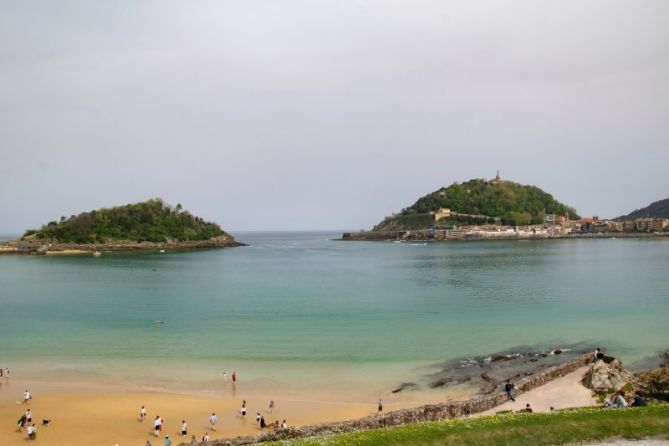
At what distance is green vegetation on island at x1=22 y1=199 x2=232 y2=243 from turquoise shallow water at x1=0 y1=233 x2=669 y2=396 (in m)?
81.6

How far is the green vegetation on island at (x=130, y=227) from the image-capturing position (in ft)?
512

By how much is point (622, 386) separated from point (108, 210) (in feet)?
564

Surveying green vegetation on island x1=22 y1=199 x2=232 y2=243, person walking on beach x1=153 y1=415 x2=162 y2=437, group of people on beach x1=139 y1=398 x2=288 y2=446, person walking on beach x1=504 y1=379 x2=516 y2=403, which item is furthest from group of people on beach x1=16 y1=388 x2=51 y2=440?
green vegetation on island x1=22 y1=199 x2=232 y2=243

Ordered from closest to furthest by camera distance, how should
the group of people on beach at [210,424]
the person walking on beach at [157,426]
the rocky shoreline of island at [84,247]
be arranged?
the group of people on beach at [210,424], the person walking on beach at [157,426], the rocky shoreline of island at [84,247]

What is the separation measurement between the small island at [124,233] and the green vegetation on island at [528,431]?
15175cm

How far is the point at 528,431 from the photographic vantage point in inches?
537

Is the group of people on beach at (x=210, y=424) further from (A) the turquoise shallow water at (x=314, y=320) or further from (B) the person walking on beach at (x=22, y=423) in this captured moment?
(A) the turquoise shallow water at (x=314, y=320)

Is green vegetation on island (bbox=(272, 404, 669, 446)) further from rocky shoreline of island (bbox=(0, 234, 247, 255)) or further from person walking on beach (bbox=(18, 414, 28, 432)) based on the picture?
rocky shoreline of island (bbox=(0, 234, 247, 255))

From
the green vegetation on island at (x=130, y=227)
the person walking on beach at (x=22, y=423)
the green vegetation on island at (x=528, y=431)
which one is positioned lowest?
the person walking on beach at (x=22, y=423)

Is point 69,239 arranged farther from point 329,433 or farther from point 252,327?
point 329,433

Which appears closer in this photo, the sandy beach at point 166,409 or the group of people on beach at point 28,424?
the group of people on beach at point 28,424

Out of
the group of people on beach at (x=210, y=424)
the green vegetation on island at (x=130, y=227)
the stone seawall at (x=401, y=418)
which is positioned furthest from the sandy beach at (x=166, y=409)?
the green vegetation on island at (x=130, y=227)

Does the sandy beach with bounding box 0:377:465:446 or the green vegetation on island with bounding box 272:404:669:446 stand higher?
the green vegetation on island with bounding box 272:404:669:446

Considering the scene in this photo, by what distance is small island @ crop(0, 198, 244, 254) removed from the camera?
150 metres
